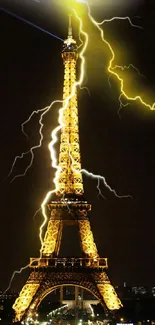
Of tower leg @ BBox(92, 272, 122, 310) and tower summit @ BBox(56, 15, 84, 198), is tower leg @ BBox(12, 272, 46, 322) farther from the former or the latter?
tower summit @ BBox(56, 15, 84, 198)

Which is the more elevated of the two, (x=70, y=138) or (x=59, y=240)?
(x=70, y=138)

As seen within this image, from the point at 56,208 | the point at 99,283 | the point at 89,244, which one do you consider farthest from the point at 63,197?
the point at 99,283

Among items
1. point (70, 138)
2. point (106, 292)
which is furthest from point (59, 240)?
point (70, 138)

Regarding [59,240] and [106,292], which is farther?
[59,240]

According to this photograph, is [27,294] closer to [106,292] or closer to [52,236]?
[52,236]

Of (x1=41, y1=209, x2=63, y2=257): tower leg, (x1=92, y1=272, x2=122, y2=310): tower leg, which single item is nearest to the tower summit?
(x1=41, y1=209, x2=63, y2=257): tower leg

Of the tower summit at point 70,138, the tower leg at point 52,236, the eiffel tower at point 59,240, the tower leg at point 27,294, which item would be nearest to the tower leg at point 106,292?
the eiffel tower at point 59,240

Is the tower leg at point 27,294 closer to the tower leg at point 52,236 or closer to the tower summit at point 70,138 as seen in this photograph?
the tower leg at point 52,236

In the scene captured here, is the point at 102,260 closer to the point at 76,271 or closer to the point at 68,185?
the point at 76,271
